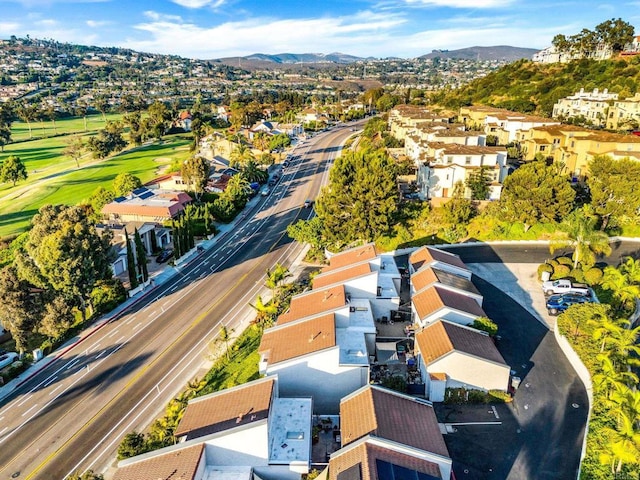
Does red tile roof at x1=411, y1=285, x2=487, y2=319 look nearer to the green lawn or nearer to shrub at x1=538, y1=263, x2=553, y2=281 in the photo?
shrub at x1=538, y1=263, x2=553, y2=281

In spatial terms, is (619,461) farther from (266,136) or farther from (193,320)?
(266,136)

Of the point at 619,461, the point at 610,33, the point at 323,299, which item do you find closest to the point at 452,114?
the point at 610,33

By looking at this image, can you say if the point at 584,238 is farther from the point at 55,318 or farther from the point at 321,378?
the point at 55,318

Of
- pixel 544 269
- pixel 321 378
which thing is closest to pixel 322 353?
pixel 321 378

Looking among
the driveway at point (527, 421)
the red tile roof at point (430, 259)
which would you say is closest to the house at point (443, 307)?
the driveway at point (527, 421)

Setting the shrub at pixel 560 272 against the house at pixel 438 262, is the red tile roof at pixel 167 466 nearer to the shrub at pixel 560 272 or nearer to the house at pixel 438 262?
the house at pixel 438 262
